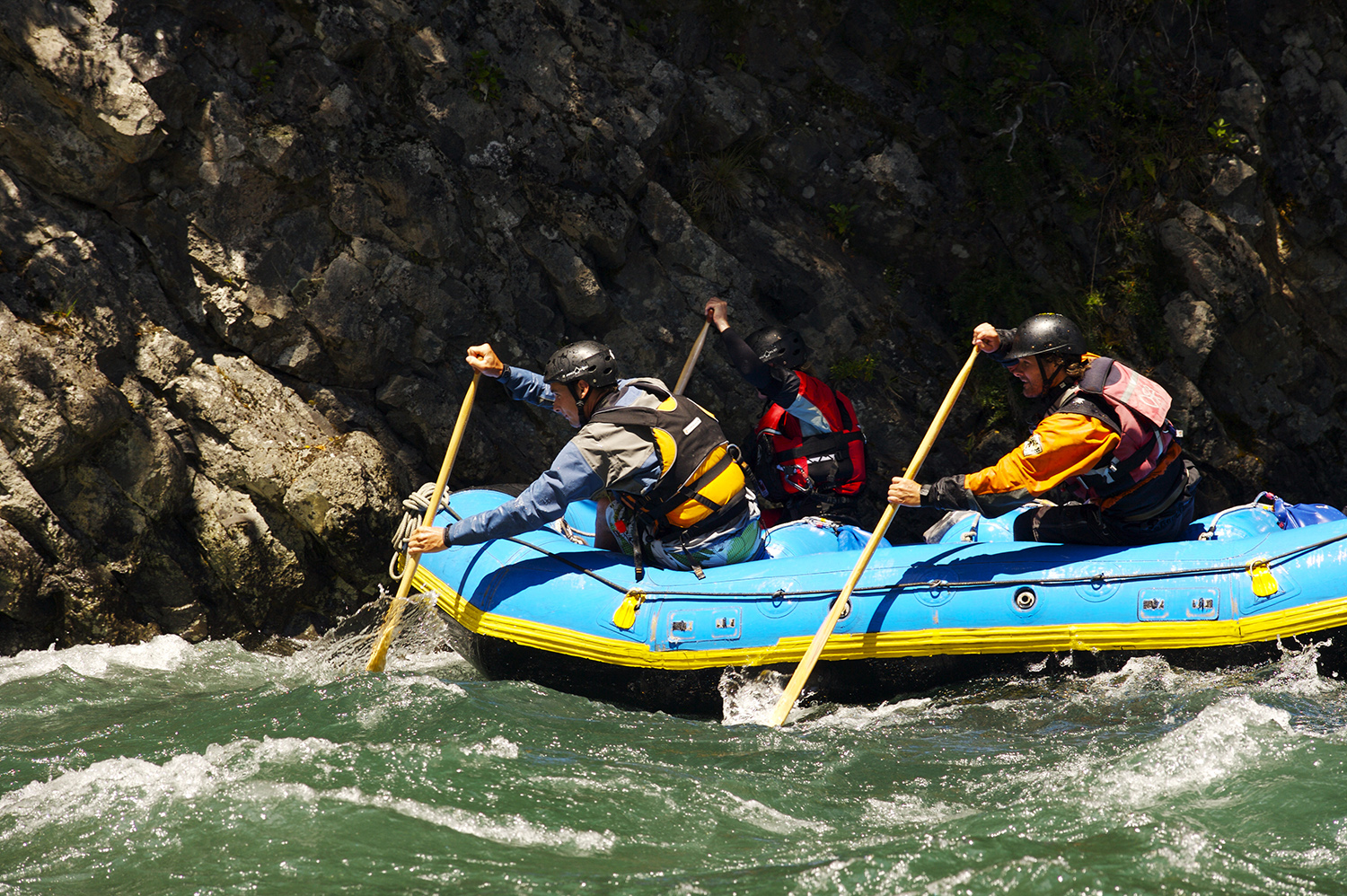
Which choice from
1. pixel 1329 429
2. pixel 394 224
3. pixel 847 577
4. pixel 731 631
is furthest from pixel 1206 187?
pixel 394 224

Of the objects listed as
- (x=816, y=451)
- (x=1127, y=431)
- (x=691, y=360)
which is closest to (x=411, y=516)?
(x=691, y=360)

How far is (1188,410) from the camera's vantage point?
25.9 ft

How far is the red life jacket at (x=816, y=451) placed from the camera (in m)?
6.48

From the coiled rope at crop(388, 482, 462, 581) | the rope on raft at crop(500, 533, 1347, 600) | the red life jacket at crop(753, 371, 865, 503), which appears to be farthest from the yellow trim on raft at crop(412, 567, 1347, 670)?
the red life jacket at crop(753, 371, 865, 503)

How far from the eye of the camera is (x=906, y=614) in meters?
4.81

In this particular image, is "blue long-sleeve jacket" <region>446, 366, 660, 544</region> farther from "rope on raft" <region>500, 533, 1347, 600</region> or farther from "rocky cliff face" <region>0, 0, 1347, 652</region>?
"rocky cliff face" <region>0, 0, 1347, 652</region>

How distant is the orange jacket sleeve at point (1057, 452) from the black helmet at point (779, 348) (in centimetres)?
201

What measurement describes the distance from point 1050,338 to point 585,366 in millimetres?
2372

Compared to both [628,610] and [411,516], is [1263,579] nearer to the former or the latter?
[628,610]

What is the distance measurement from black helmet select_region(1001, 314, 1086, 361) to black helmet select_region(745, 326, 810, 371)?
1.74m

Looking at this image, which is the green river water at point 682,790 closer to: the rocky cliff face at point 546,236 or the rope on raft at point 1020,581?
the rope on raft at point 1020,581

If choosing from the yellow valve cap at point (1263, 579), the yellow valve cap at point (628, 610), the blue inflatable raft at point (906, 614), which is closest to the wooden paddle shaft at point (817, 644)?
the blue inflatable raft at point (906, 614)

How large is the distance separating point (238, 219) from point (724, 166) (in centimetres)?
351

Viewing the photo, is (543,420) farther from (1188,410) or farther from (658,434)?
(1188,410)
